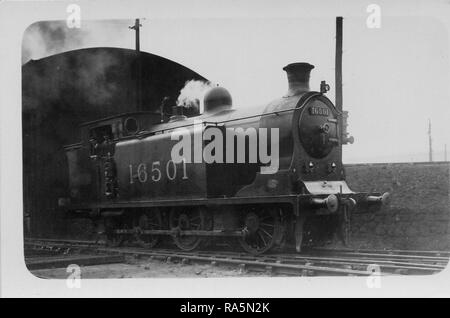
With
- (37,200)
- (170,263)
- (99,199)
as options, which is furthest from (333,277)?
(37,200)

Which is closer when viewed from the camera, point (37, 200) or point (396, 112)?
point (396, 112)

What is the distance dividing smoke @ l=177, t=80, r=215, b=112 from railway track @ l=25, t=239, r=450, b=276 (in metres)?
4.37

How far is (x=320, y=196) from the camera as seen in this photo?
904 centimetres

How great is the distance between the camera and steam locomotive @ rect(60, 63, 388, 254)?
9328mm

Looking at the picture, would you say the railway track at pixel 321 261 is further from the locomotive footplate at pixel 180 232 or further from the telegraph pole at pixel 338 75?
the telegraph pole at pixel 338 75

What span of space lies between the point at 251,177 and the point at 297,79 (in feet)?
6.16

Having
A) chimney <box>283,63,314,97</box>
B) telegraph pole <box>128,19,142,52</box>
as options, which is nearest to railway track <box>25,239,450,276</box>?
chimney <box>283,63,314,97</box>

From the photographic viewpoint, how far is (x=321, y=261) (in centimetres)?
859

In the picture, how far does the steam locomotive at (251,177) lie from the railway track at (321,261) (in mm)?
380

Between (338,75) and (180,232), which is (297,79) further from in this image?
(180,232)

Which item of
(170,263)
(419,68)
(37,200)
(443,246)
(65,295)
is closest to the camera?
(65,295)

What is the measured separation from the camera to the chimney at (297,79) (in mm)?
9703
